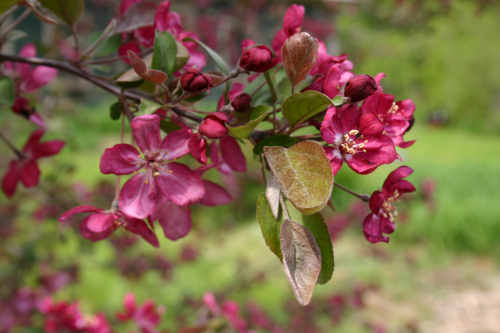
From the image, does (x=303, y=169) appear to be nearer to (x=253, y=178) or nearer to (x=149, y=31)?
(x=149, y=31)

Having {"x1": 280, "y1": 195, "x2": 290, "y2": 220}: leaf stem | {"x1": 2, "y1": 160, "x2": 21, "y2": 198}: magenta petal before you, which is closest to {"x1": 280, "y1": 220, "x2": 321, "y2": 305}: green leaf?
{"x1": 280, "y1": 195, "x2": 290, "y2": 220}: leaf stem

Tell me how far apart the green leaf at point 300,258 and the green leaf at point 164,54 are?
0.68 feet

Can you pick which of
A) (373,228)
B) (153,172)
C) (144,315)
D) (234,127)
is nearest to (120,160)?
(153,172)

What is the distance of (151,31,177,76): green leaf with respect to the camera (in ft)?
1.46

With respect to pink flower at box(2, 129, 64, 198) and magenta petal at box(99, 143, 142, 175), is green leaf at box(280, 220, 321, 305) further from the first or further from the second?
pink flower at box(2, 129, 64, 198)

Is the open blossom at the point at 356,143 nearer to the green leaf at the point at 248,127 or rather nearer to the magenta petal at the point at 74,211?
the green leaf at the point at 248,127

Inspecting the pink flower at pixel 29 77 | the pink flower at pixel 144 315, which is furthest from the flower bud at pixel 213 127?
the pink flower at pixel 144 315

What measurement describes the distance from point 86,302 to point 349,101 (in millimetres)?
2445

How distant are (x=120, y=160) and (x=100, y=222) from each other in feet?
0.23

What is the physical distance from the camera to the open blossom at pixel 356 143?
0.37m

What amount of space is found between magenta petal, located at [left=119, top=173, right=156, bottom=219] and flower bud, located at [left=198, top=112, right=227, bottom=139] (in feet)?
0.31


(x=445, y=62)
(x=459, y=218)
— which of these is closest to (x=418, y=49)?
(x=445, y=62)

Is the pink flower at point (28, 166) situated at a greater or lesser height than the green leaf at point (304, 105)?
lesser

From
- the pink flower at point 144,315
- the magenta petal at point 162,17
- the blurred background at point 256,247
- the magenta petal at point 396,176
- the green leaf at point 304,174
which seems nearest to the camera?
the green leaf at point 304,174
